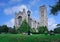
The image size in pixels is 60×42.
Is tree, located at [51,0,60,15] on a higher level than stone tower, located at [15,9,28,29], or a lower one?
lower

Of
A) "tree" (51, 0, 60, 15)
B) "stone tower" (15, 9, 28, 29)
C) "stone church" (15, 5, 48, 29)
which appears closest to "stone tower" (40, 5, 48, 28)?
"stone church" (15, 5, 48, 29)

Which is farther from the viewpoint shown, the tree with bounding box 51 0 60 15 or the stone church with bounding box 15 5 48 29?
the stone church with bounding box 15 5 48 29

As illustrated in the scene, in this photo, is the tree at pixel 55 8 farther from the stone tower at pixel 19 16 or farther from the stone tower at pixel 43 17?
the stone tower at pixel 43 17

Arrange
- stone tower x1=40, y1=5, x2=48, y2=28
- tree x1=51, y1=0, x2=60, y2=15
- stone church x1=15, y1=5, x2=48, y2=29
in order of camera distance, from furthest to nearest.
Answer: stone tower x1=40, y1=5, x2=48, y2=28, stone church x1=15, y1=5, x2=48, y2=29, tree x1=51, y1=0, x2=60, y2=15

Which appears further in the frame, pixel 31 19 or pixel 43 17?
pixel 43 17

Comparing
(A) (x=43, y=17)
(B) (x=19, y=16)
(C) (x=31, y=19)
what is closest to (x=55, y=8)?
(C) (x=31, y=19)

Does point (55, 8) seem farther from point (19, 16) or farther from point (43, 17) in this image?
point (43, 17)

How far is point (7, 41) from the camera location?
19031 mm

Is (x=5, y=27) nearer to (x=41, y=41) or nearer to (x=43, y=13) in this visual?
(x=41, y=41)

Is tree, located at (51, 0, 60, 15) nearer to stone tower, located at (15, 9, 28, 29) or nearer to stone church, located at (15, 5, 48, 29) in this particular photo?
stone church, located at (15, 5, 48, 29)

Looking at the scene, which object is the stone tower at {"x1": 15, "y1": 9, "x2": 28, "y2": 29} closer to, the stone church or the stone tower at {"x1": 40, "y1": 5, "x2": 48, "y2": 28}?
the stone church

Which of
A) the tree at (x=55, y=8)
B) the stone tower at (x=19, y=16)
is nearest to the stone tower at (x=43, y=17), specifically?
the stone tower at (x=19, y=16)

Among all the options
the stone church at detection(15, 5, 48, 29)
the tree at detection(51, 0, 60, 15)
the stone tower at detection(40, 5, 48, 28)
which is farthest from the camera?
the stone tower at detection(40, 5, 48, 28)

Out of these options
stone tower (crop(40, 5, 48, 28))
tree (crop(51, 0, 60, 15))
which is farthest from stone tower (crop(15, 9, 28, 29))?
tree (crop(51, 0, 60, 15))
